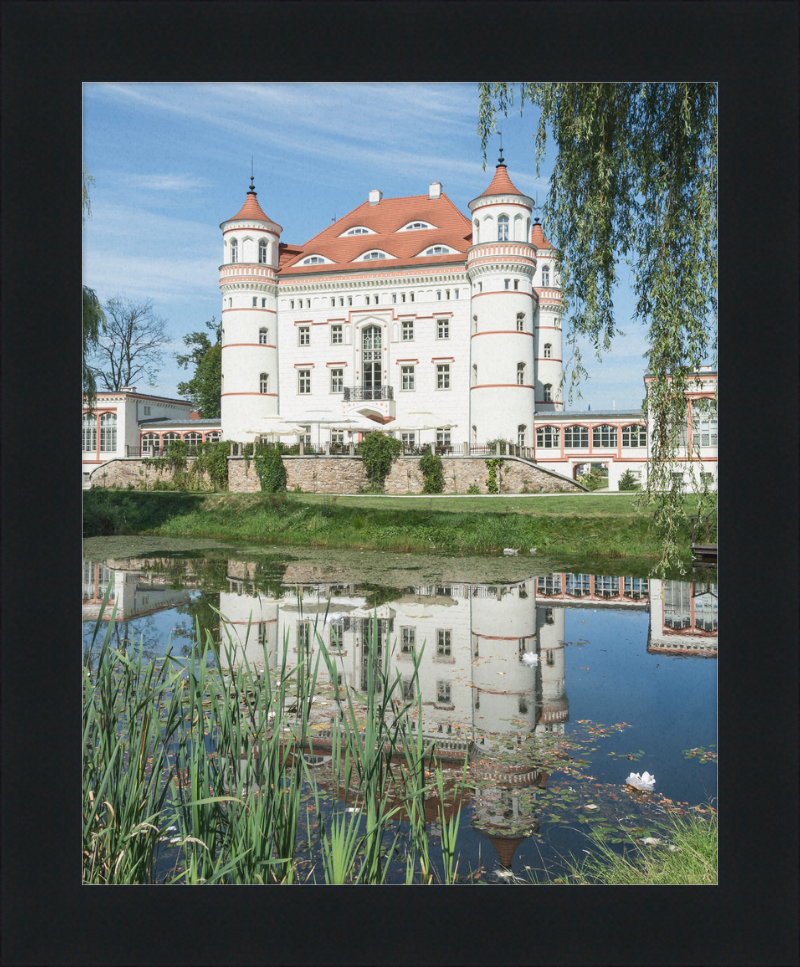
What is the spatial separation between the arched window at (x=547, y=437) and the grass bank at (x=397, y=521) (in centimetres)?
841

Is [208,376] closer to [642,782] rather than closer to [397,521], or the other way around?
[397,521]

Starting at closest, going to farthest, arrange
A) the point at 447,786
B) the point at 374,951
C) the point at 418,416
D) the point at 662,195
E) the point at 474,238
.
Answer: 1. the point at 374,951
2. the point at 447,786
3. the point at 662,195
4. the point at 418,416
5. the point at 474,238

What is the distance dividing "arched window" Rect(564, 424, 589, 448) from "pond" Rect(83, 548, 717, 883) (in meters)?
14.4

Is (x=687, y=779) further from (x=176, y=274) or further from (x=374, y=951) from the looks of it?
(x=176, y=274)

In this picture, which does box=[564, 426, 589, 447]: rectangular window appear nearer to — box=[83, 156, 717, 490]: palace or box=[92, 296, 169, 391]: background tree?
box=[83, 156, 717, 490]: palace

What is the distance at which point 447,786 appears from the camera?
349 cm

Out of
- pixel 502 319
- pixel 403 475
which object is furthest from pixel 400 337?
pixel 403 475

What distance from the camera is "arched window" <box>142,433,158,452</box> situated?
58.2 ft

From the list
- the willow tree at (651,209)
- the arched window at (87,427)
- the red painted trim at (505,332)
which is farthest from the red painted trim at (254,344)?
the willow tree at (651,209)

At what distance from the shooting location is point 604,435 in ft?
82.4
